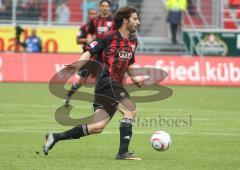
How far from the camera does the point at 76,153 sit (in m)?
11.6

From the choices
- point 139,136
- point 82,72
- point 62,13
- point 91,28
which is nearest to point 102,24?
point 91,28

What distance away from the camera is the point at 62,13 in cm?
3388

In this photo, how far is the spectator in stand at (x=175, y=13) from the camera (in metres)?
32.9

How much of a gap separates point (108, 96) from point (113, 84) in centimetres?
20

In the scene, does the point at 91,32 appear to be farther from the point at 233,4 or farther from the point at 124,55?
the point at 233,4

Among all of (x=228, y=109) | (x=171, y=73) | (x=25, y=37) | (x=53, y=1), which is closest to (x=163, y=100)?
(x=228, y=109)

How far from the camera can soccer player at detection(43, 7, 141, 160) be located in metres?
11.1

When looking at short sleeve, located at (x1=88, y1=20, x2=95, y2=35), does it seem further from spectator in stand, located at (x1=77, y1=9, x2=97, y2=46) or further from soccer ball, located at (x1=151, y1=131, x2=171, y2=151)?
soccer ball, located at (x1=151, y1=131, x2=171, y2=151)

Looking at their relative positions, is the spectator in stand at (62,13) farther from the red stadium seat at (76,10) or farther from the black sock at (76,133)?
the black sock at (76,133)

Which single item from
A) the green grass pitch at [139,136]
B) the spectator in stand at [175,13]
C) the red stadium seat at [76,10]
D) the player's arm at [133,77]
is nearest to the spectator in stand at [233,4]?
the spectator in stand at [175,13]

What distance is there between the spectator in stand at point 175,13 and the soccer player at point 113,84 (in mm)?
21629

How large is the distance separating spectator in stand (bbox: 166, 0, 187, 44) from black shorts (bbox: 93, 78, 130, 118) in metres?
21.9

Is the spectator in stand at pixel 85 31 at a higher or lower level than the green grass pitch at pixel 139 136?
higher

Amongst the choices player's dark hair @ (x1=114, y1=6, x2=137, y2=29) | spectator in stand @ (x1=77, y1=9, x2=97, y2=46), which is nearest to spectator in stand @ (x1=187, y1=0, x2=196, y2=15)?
spectator in stand @ (x1=77, y1=9, x2=97, y2=46)
